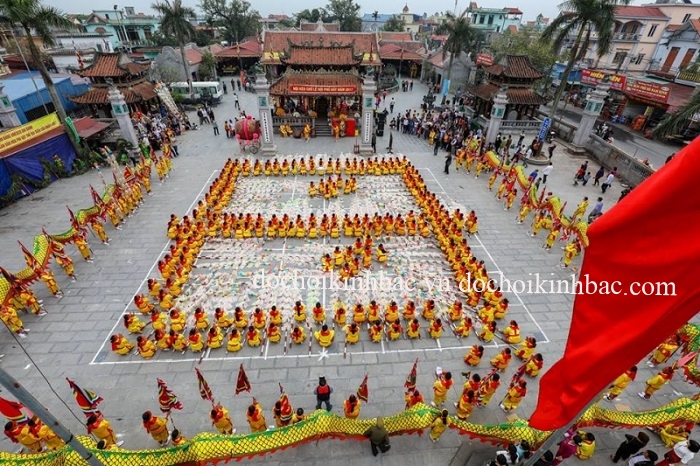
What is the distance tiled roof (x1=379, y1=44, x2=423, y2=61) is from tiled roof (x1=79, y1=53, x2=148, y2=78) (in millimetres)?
32826

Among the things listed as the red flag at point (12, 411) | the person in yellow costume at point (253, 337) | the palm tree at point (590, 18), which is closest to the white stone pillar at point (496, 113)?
the palm tree at point (590, 18)

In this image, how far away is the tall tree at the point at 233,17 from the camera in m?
59.4

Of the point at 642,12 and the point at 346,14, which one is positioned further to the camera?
the point at 346,14

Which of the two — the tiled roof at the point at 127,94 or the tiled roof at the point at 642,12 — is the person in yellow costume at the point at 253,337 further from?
the tiled roof at the point at 642,12

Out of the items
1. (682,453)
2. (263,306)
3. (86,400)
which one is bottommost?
(263,306)

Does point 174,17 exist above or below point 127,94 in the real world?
above

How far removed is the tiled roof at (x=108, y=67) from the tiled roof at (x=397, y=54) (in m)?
32.8

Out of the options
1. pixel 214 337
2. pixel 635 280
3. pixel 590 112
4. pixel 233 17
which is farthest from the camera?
pixel 233 17

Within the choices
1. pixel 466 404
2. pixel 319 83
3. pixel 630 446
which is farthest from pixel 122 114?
pixel 630 446

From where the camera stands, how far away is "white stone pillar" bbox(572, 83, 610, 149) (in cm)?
2327

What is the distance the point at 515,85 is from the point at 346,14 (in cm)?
5531

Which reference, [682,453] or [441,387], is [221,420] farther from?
[682,453]

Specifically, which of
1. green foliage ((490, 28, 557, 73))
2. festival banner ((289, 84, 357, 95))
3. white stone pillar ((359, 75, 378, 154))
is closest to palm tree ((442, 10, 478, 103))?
green foliage ((490, 28, 557, 73))

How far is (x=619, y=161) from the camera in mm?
22281
